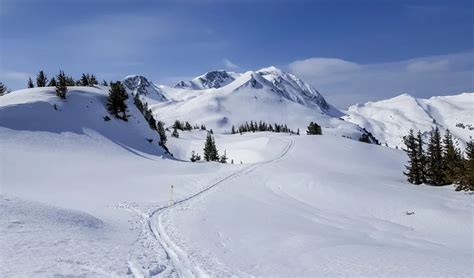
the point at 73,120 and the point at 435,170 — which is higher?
the point at 73,120

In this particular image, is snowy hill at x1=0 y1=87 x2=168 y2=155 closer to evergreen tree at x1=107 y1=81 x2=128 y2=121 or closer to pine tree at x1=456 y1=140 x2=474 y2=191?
evergreen tree at x1=107 y1=81 x2=128 y2=121

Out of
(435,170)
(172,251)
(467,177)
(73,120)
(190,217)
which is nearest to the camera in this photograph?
(172,251)

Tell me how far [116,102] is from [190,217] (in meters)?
62.7

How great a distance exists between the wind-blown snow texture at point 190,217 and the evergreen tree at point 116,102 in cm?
1435

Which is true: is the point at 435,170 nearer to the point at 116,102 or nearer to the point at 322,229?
the point at 322,229

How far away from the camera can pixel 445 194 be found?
44.4 meters

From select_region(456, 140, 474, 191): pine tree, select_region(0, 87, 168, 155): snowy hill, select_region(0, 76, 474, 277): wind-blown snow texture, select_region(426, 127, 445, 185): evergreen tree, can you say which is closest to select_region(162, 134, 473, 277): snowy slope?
select_region(0, 76, 474, 277): wind-blown snow texture

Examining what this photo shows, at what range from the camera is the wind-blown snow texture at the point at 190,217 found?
1496cm

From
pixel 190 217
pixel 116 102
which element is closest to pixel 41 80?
pixel 116 102

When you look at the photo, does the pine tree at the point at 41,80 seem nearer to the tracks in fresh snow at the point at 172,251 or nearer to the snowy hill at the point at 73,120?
the snowy hill at the point at 73,120

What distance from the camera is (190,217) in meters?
26.1

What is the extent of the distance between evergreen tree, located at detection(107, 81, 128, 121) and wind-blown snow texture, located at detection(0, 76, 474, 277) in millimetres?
14353

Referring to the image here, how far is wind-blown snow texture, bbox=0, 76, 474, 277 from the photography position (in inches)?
589

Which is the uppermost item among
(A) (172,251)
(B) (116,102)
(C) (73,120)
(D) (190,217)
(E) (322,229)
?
(B) (116,102)
